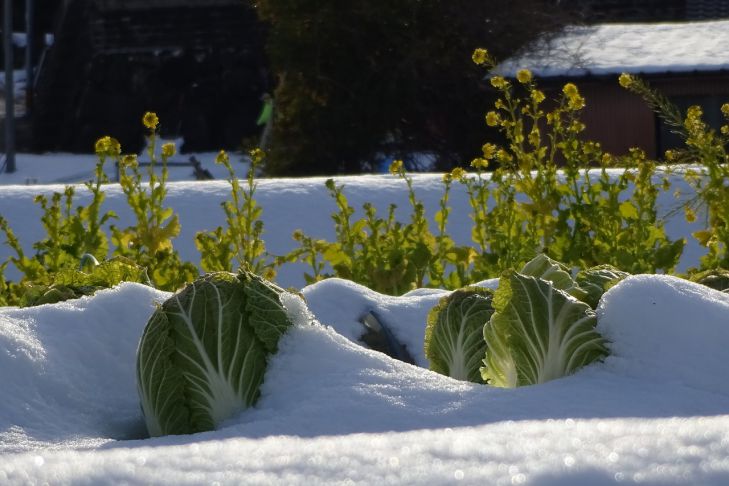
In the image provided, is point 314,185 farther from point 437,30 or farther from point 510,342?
point 437,30

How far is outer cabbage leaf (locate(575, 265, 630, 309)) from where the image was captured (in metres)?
2.26

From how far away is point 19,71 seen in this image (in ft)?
118

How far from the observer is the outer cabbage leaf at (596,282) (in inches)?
89.1

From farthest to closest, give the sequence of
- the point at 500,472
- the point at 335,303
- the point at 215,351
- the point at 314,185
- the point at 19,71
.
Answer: the point at 19,71 → the point at 314,185 → the point at 335,303 → the point at 215,351 → the point at 500,472

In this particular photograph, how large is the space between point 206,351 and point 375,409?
456 mm

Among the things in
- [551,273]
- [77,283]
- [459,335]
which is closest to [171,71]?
[77,283]

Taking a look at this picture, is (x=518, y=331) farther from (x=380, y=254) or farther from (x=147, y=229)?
(x=147, y=229)

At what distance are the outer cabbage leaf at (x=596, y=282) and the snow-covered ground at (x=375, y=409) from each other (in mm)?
242

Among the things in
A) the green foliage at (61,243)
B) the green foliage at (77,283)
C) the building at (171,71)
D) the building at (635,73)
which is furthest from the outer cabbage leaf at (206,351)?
the building at (171,71)

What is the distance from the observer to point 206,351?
6.73 feet

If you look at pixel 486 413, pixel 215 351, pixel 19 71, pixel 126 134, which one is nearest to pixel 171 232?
pixel 215 351

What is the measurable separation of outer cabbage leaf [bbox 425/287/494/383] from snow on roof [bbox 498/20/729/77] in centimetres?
1583

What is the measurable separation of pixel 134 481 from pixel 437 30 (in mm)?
18483

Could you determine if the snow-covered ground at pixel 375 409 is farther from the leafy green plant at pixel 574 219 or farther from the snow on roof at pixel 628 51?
the snow on roof at pixel 628 51
